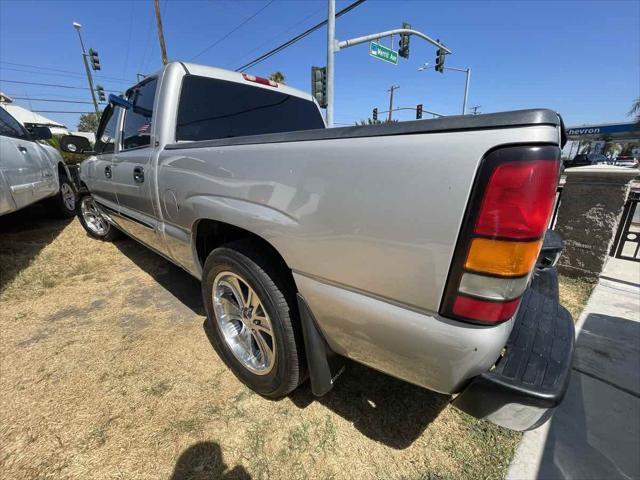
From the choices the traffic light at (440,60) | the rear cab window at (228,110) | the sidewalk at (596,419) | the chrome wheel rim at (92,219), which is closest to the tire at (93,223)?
the chrome wheel rim at (92,219)

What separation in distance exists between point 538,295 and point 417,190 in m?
1.16

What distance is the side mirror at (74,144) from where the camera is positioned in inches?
153

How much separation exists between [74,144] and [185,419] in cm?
398

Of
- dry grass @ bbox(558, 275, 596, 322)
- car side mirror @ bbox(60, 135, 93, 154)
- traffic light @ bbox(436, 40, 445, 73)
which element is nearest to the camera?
dry grass @ bbox(558, 275, 596, 322)

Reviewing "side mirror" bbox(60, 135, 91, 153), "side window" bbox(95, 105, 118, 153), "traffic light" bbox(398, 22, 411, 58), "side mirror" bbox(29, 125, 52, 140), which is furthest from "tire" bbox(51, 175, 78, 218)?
"traffic light" bbox(398, 22, 411, 58)

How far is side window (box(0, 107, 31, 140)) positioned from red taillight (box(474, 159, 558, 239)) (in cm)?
505

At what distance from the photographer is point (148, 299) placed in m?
3.03

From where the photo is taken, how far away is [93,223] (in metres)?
4.81

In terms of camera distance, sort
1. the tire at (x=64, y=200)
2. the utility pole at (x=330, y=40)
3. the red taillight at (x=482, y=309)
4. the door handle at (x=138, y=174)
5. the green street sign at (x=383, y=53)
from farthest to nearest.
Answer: the green street sign at (x=383, y=53), the utility pole at (x=330, y=40), the tire at (x=64, y=200), the door handle at (x=138, y=174), the red taillight at (x=482, y=309)

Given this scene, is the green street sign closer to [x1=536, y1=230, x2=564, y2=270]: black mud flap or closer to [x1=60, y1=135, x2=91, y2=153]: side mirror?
[x1=60, y1=135, x2=91, y2=153]: side mirror

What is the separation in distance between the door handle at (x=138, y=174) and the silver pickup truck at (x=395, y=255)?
1.72 feet

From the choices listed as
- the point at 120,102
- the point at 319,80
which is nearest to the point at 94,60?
the point at 319,80

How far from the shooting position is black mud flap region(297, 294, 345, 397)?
142 cm

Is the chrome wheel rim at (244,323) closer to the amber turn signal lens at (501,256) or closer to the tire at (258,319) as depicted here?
the tire at (258,319)
